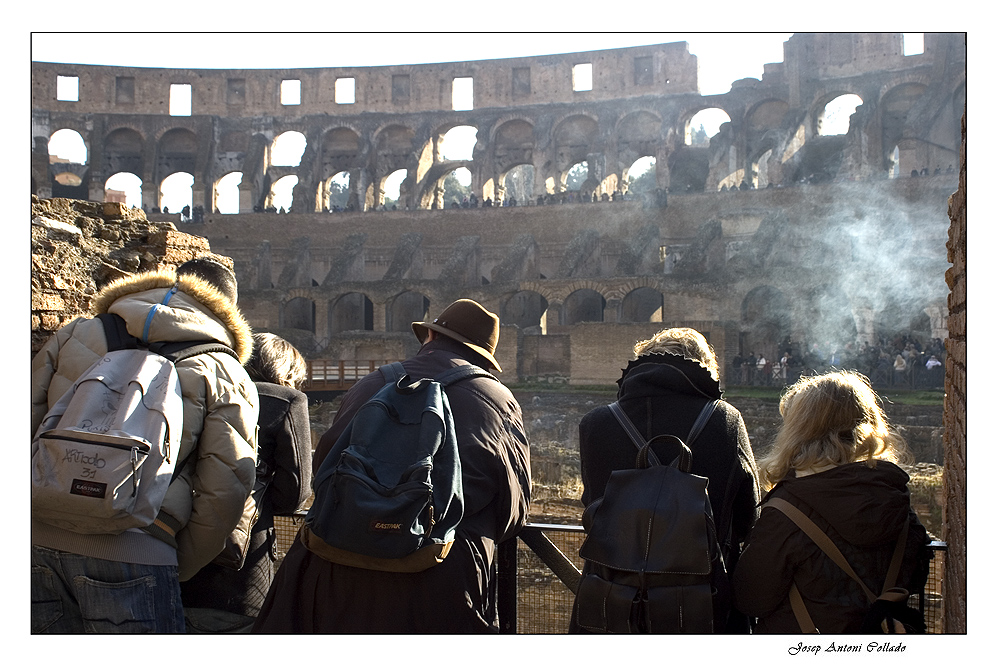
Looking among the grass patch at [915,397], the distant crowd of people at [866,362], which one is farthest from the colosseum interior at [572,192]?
the grass patch at [915,397]

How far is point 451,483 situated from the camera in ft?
8.97

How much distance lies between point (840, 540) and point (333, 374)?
23480 mm

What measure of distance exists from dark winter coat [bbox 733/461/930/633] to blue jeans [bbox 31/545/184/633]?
194cm

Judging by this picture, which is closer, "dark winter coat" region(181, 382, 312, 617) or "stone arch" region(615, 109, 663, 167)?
"dark winter coat" region(181, 382, 312, 617)

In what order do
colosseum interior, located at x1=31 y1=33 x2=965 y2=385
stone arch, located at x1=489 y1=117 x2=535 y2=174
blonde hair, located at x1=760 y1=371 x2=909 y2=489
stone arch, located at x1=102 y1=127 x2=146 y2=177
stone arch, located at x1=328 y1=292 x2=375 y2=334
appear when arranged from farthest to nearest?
stone arch, located at x1=102 y1=127 x2=146 y2=177
stone arch, located at x1=489 y1=117 x2=535 y2=174
stone arch, located at x1=328 y1=292 x2=375 y2=334
colosseum interior, located at x1=31 y1=33 x2=965 y2=385
blonde hair, located at x1=760 y1=371 x2=909 y2=489

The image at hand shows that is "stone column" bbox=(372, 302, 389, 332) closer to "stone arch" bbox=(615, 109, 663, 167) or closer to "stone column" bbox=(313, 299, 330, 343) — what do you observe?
"stone column" bbox=(313, 299, 330, 343)

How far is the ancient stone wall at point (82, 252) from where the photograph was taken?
392 centimetres

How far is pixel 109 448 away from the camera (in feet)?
8.53

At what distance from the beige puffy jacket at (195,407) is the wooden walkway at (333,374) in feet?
58.6

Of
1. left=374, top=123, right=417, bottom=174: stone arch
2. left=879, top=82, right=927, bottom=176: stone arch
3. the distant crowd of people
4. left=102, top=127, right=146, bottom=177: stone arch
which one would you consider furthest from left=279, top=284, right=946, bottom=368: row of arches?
left=102, top=127, right=146, bottom=177: stone arch

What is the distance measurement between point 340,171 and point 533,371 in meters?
18.4

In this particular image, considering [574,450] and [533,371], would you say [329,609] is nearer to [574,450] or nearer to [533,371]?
[574,450]

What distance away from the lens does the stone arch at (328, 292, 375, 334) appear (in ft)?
101

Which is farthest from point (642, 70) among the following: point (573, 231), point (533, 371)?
point (533, 371)
